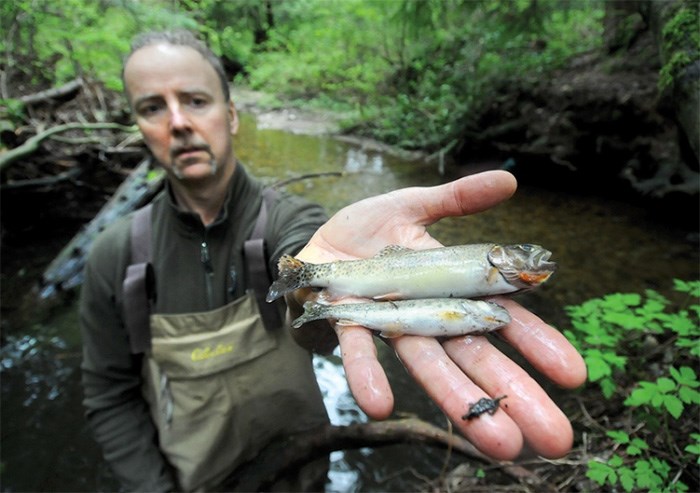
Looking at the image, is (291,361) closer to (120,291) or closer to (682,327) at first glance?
(120,291)

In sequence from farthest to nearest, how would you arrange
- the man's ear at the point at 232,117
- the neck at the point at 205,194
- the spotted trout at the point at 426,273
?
Answer: 1. the man's ear at the point at 232,117
2. the neck at the point at 205,194
3. the spotted trout at the point at 426,273

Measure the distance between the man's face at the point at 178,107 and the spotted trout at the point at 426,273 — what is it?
4.43 feet

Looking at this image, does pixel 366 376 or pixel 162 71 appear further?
pixel 162 71

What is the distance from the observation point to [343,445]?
11.4ft

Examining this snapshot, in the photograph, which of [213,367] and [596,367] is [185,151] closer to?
[213,367]

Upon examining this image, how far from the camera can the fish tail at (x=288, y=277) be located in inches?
88.6

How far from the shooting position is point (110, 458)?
305 cm

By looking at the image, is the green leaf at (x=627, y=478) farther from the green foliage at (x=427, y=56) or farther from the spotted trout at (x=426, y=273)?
the green foliage at (x=427, y=56)

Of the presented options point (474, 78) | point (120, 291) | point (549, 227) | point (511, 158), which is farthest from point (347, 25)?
point (120, 291)

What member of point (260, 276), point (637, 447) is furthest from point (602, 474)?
point (260, 276)

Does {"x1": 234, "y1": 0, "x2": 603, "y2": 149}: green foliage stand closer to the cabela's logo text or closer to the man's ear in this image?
the man's ear

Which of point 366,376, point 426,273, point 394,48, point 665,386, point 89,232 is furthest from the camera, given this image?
point 394,48

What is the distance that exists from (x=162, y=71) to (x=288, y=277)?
6.13 ft

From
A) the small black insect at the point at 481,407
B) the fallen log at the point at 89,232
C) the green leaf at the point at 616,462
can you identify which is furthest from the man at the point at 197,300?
the fallen log at the point at 89,232
